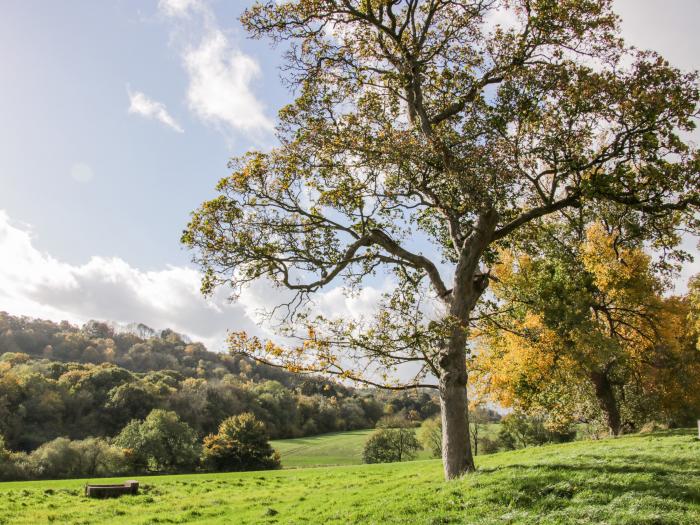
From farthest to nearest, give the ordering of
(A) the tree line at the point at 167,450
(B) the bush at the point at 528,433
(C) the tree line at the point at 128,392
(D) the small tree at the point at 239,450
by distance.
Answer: (C) the tree line at the point at 128,392
(B) the bush at the point at 528,433
(D) the small tree at the point at 239,450
(A) the tree line at the point at 167,450

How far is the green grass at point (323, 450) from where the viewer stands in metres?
66.0

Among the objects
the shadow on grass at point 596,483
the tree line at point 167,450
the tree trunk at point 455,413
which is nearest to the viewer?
the shadow on grass at point 596,483

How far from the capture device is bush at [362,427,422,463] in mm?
67812

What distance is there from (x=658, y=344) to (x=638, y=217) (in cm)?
1724

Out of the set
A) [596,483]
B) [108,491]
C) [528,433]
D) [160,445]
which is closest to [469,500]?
[596,483]

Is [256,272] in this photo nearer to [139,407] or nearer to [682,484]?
[682,484]

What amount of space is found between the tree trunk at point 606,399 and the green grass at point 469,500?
11654 millimetres

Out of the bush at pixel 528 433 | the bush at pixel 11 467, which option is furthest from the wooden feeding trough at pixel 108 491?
the bush at pixel 528 433

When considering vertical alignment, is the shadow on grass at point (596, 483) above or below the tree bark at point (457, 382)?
below

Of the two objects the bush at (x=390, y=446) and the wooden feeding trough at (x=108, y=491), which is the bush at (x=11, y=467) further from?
the bush at (x=390, y=446)

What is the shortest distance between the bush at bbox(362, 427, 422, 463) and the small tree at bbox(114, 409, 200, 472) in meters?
24.9

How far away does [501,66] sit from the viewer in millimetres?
15477

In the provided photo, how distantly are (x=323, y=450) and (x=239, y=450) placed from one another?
21.6 meters

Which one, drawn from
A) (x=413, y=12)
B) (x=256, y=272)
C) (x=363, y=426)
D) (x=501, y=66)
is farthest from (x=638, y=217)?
(x=363, y=426)
